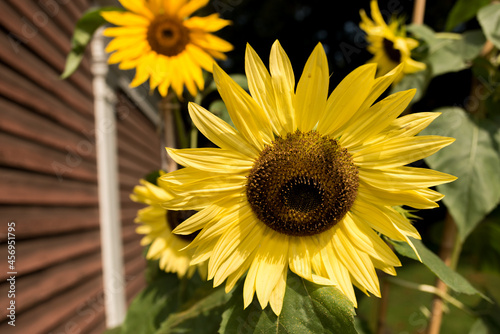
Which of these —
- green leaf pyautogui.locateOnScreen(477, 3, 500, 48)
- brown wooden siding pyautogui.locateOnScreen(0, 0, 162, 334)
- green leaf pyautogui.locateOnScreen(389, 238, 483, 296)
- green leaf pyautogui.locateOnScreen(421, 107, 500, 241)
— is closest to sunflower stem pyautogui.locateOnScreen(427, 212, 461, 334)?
green leaf pyautogui.locateOnScreen(421, 107, 500, 241)

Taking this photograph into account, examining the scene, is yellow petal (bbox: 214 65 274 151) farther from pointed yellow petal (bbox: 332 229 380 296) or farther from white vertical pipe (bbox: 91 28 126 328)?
white vertical pipe (bbox: 91 28 126 328)

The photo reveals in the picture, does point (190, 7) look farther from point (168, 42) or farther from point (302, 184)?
point (302, 184)

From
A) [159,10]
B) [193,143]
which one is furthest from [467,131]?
[159,10]

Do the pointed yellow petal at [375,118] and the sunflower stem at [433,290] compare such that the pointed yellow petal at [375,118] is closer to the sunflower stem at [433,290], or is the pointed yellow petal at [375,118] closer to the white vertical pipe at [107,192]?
the sunflower stem at [433,290]

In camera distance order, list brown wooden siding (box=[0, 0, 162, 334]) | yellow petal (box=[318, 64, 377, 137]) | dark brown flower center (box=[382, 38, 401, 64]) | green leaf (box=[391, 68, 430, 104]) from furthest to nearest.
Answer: brown wooden siding (box=[0, 0, 162, 334]) → dark brown flower center (box=[382, 38, 401, 64]) → green leaf (box=[391, 68, 430, 104]) → yellow petal (box=[318, 64, 377, 137])

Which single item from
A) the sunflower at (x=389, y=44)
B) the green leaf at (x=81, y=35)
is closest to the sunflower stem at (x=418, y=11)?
the sunflower at (x=389, y=44)

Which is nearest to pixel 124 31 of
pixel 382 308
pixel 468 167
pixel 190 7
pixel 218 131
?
pixel 190 7
